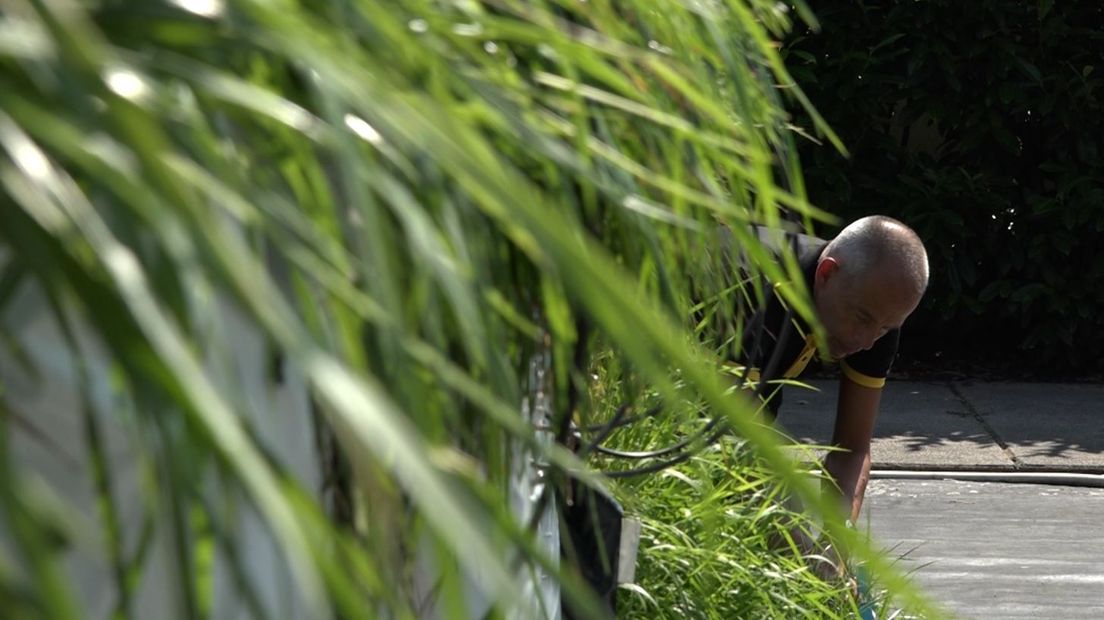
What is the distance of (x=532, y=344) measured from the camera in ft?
3.02

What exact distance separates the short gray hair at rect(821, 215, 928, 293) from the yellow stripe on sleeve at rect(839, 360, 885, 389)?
1.52ft

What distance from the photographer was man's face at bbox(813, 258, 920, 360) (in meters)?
4.05

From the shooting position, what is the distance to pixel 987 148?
852cm

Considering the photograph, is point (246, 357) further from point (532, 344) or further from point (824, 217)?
point (824, 217)

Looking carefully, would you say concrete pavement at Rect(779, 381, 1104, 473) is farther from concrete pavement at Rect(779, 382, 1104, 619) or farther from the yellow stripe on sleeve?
the yellow stripe on sleeve

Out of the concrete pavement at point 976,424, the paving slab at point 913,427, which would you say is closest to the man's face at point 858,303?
the paving slab at point 913,427

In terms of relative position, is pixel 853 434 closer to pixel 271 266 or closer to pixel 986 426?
pixel 986 426

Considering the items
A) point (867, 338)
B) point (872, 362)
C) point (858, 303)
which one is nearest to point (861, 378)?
point (872, 362)

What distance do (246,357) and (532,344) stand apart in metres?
0.23

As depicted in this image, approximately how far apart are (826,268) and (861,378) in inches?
21.4

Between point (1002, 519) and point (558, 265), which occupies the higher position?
point (558, 265)

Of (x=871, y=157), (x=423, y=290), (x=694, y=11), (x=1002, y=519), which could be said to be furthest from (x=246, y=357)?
(x=871, y=157)

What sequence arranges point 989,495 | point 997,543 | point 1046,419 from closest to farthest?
point 997,543 < point 989,495 < point 1046,419

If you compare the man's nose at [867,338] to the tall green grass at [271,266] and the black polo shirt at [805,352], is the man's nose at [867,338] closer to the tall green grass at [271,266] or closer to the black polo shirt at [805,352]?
the black polo shirt at [805,352]
